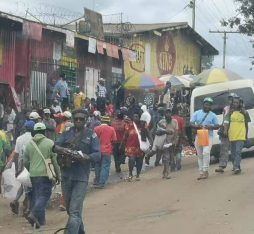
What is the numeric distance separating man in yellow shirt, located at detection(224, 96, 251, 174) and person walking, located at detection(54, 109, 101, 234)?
A: 19.6 ft

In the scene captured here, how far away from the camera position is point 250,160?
1686 centimetres

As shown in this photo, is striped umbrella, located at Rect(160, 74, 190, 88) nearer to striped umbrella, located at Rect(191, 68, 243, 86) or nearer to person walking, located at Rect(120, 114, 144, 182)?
striped umbrella, located at Rect(191, 68, 243, 86)

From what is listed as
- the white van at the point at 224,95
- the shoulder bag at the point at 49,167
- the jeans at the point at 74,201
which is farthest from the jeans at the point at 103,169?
the jeans at the point at 74,201

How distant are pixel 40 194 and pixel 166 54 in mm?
25231

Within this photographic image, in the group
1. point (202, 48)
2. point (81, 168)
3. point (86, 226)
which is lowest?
point (86, 226)

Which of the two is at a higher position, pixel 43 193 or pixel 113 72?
pixel 113 72

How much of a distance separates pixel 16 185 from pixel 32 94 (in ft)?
Answer: 30.0

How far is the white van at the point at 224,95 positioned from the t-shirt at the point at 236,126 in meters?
3.43

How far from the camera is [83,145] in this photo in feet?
25.8

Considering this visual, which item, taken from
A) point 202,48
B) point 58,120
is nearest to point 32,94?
point 58,120

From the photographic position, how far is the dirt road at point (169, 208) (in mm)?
8961

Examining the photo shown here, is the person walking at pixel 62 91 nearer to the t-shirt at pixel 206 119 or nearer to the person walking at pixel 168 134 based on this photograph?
the person walking at pixel 168 134

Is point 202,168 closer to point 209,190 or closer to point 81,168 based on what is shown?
point 209,190

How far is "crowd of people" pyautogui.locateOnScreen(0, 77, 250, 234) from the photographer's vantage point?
25.7 ft
